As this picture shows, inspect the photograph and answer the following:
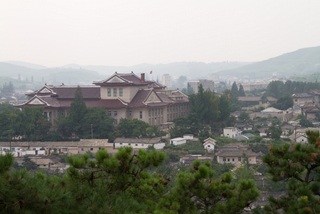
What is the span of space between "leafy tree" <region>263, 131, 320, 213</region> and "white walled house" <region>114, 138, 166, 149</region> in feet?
69.2

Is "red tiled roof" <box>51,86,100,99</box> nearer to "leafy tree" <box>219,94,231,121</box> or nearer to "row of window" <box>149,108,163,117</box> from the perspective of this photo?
"row of window" <box>149,108,163,117</box>

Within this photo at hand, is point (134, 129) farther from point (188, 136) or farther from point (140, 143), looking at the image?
point (188, 136)

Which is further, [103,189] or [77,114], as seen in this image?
[77,114]

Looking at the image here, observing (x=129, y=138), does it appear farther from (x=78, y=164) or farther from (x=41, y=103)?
(x=78, y=164)

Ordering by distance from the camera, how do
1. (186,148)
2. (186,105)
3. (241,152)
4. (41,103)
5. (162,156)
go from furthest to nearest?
(186,105), (41,103), (186,148), (241,152), (162,156)

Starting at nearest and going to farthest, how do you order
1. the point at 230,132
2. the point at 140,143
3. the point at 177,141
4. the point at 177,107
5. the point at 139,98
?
the point at 140,143 → the point at 177,141 → the point at 139,98 → the point at 230,132 → the point at 177,107

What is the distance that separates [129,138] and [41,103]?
7.72 metres

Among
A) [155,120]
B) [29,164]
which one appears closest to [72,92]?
[155,120]

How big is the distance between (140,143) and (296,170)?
21.9 m

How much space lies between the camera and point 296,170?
751cm

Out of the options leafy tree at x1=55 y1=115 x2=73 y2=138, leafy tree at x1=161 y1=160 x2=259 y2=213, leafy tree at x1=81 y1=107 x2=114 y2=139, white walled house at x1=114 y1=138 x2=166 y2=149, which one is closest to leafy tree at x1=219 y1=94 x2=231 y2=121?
white walled house at x1=114 y1=138 x2=166 y2=149

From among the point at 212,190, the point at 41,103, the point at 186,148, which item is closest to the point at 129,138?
the point at 186,148

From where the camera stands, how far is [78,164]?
24.2 ft

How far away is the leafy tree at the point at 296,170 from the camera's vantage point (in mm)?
7027
